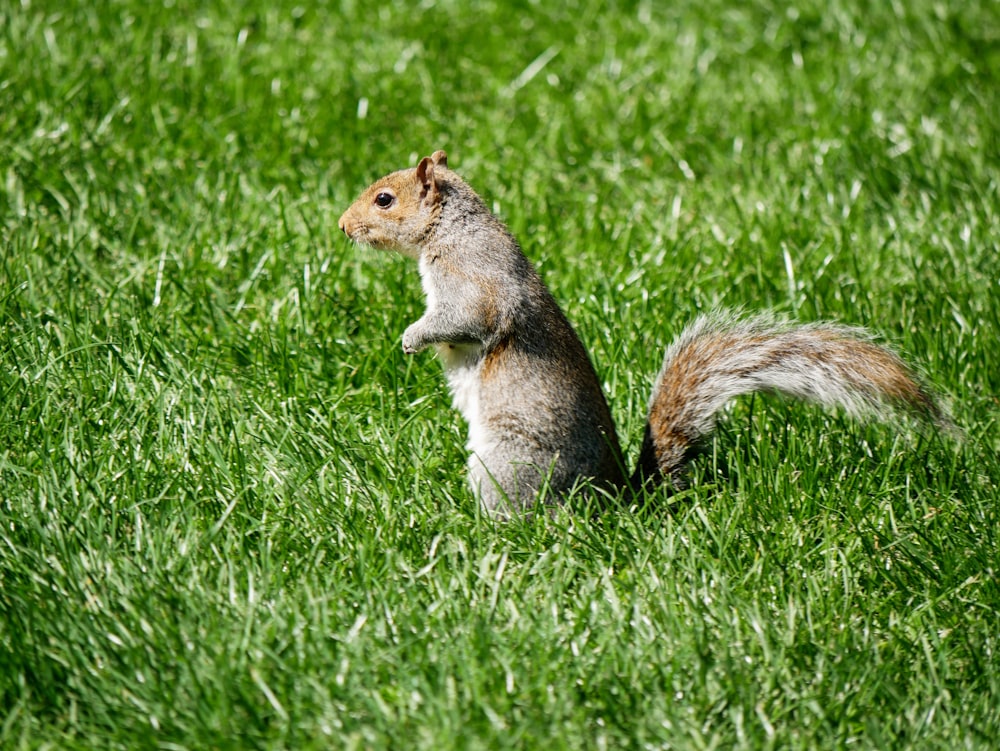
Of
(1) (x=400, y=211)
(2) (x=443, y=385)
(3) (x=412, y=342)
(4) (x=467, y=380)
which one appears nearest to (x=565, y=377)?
(4) (x=467, y=380)

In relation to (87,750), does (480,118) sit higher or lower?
higher

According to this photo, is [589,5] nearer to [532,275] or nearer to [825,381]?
[532,275]

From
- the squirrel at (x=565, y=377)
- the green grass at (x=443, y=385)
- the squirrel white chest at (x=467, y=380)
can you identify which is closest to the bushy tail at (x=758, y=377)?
the squirrel at (x=565, y=377)

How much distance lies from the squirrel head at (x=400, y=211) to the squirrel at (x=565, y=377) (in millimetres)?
68

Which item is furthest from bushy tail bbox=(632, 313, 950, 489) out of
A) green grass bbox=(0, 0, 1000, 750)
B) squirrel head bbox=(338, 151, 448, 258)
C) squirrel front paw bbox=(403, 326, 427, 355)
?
squirrel head bbox=(338, 151, 448, 258)

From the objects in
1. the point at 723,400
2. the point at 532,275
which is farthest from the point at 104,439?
the point at 723,400

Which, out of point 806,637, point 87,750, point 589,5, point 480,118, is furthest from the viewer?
point 589,5

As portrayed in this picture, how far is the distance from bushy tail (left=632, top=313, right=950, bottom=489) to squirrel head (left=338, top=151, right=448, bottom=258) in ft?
2.20

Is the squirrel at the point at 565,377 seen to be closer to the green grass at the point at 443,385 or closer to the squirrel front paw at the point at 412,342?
the squirrel front paw at the point at 412,342

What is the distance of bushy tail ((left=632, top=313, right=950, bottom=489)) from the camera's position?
256cm

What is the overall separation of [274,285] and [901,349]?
5.60 feet

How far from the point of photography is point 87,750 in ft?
6.04

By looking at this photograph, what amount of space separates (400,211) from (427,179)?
11 centimetres

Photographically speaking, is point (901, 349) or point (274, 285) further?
point (274, 285)
